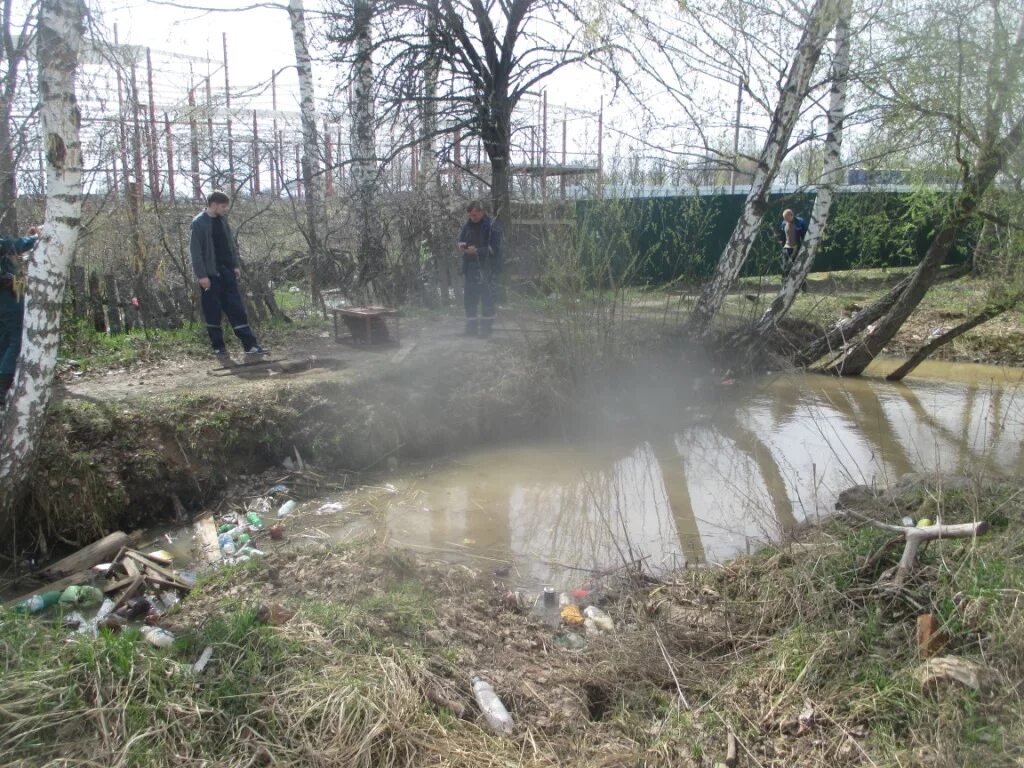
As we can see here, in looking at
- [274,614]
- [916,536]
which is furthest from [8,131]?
[916,536]

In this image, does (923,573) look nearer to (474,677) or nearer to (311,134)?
(474,677)

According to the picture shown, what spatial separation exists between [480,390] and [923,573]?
5.09 meters

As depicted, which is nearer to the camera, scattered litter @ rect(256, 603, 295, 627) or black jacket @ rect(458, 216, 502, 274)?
scattered litter @ rect(256, 603, 295, 627)

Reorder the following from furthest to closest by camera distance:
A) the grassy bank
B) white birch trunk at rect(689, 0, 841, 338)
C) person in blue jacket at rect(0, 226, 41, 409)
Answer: white birch trunk at rect(689, 0, 841, 338) < person in blue jacket at rect(0, 226, 41, 409) < the grassy bank

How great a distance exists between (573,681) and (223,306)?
6190 mm

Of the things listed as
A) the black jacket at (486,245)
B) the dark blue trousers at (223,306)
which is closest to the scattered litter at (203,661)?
the dark blue trousers at (223,306)

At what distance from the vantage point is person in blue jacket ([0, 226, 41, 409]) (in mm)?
5957

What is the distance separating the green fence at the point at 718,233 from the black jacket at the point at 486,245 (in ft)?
3.62

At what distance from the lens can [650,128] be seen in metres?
9.40

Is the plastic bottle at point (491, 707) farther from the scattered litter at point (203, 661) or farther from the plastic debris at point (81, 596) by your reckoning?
the plastic debris at point (81, 596)

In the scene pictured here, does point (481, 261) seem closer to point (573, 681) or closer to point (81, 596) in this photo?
point (81, 596)

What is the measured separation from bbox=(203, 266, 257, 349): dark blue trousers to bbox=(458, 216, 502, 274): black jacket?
2.62 metres

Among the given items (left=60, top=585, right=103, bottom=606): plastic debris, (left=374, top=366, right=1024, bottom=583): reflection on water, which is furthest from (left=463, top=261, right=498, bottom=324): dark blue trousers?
(left=60, top=585, right=103, bottom=606): plastic debris

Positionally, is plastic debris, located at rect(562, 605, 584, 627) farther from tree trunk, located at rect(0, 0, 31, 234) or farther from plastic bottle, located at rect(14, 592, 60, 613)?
tree trunk, located at rect(0, 0, 31, 234)
